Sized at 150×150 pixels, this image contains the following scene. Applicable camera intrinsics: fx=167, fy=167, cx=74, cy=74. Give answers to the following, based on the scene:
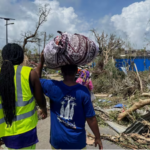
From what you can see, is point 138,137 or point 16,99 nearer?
point 16,99

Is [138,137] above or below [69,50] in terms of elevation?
below

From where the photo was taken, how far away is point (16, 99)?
166cm

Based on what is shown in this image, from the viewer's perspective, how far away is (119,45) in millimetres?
14578

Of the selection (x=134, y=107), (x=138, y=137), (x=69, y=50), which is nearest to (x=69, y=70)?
(x=69, y=50)

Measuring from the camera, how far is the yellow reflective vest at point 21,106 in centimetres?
165

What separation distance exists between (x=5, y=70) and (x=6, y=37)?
1459 centimetres

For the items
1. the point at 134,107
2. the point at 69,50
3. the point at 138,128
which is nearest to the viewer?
the point at 69,50

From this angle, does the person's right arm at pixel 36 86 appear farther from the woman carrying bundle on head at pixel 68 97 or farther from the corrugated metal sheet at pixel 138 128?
the corrugated metal sheet at pixel 138 128

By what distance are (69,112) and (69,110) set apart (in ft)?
0.07

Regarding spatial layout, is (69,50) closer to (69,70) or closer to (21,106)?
(69,70)

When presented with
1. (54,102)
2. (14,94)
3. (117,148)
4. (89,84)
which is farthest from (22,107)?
(89,84)

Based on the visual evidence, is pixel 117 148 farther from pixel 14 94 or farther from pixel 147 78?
pixel 147 78

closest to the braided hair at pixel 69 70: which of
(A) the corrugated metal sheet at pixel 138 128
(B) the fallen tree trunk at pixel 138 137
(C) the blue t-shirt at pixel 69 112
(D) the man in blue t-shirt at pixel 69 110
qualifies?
(D) the man in blue t-shirt at pixel 69 110

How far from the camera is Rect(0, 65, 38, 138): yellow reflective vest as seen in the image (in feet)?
5.41
